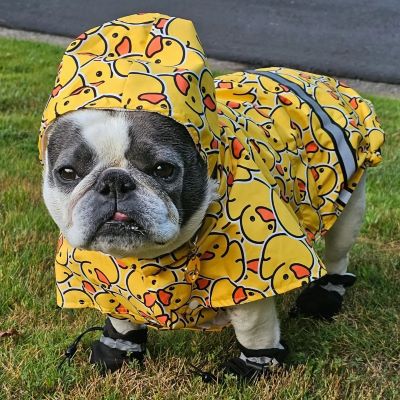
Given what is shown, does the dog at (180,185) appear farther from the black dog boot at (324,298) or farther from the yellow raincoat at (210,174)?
the black dog boot at (324,298)

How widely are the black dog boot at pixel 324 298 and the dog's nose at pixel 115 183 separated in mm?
1362

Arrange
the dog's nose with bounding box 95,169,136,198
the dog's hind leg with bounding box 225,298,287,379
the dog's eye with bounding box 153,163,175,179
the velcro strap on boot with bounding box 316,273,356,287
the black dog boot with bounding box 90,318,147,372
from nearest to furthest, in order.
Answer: the dog's nose with bounding box 95,169,136,198, the dog's eye with bounding box 153,163,175,179, the dog's hind leg with bounding box 225,298,287,379, the black dog boot with bounding box 90,318,147,372, the velcro strap on boot with bounding box 316,273,356,287

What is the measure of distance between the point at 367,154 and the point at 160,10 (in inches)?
258

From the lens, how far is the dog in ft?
7.18

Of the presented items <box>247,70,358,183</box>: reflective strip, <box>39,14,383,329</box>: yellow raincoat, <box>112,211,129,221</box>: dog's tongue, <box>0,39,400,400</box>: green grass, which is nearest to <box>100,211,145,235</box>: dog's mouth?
<box>112,211,129,221</box>: dog's tongue

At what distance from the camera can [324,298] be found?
323 cm

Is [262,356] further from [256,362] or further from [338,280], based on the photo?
[338,280]

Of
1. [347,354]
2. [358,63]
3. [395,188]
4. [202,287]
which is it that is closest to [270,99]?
[202,287]

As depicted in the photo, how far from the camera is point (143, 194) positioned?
2.18 meters

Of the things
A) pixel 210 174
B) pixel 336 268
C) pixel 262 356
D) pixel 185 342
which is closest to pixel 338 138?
pixel 336 268

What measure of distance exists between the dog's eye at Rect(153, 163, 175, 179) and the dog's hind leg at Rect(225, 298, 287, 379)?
0.58 m

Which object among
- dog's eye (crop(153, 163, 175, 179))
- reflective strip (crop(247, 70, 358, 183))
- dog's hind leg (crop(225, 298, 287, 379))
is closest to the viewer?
dog's eye (crop(153, 163, 175, 179))

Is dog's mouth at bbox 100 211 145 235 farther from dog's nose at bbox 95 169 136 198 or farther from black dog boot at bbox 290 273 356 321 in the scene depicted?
black dog boot at bbox 290 273 356 321

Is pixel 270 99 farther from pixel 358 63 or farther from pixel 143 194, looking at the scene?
pixel 358 63
